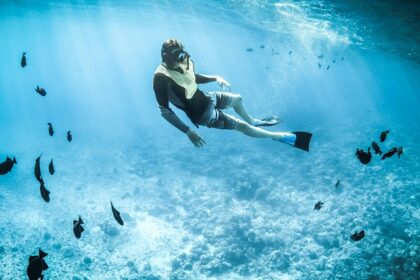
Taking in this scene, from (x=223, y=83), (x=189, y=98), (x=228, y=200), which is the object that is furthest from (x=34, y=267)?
(x=228, y=200)

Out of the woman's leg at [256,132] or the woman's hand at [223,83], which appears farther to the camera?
the woman's hand at [223,83]

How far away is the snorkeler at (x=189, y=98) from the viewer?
469 cm

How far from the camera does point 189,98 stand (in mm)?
4941

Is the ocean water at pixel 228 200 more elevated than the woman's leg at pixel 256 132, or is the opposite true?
the woman's leg at pixel 256 132

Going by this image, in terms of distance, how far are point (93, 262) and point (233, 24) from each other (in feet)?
105

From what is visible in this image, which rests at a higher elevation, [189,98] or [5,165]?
[189,98]

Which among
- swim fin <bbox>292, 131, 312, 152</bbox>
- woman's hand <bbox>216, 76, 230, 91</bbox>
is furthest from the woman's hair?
swim fin <bbox>292, 131, 312, 152</bbox>

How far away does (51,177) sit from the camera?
66.8 feet

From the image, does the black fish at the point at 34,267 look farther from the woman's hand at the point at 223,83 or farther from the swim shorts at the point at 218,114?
the woman's hand at the point at 223,83

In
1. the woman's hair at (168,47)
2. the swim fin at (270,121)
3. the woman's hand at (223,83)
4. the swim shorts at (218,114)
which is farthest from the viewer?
the swim fin at (270,121)

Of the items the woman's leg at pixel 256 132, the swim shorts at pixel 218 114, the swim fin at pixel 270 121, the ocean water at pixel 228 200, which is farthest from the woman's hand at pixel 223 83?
the ocean water at pixel 228 200

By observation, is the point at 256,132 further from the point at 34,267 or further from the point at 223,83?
the point at 34,267

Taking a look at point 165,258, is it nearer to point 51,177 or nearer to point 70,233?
point 70,233

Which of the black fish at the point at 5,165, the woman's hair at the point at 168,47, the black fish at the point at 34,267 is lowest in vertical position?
the black fish at the point at 34,267
